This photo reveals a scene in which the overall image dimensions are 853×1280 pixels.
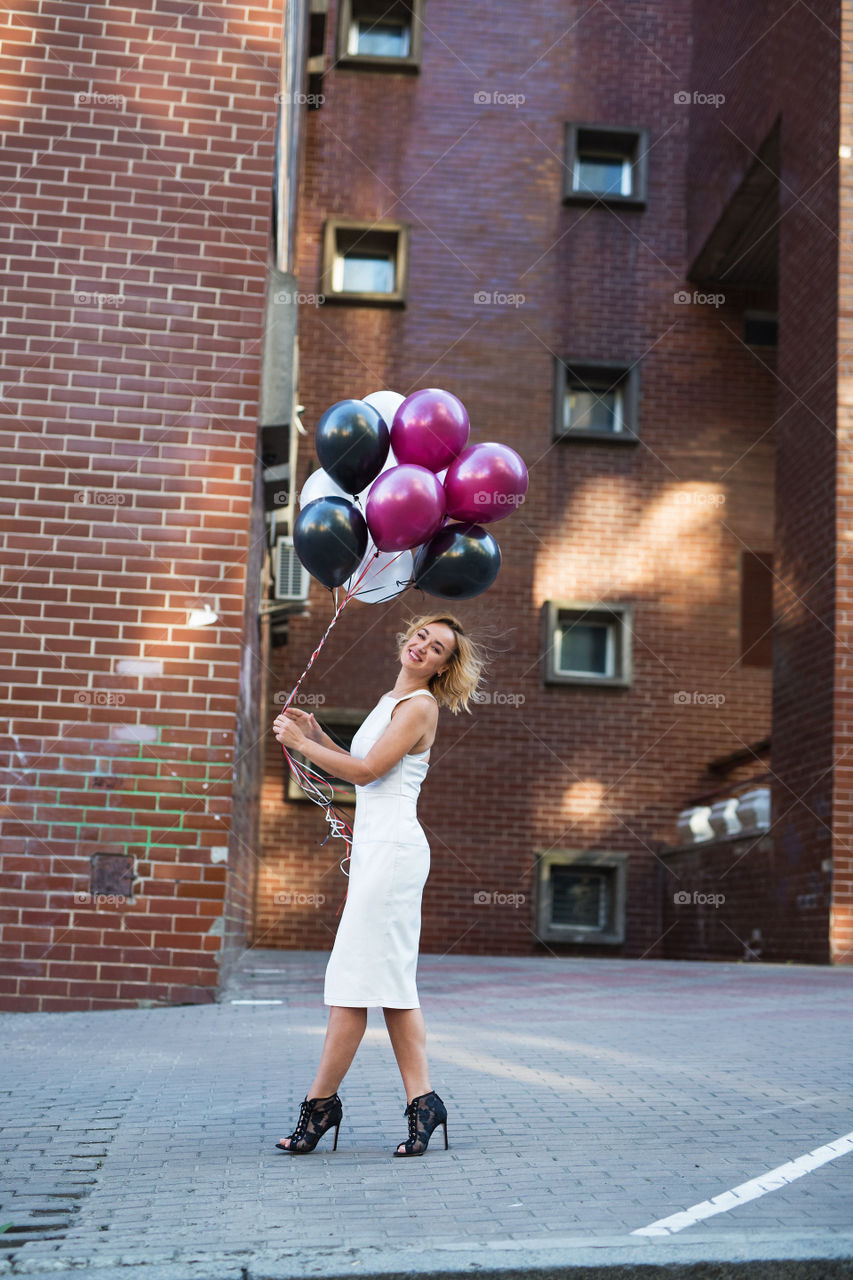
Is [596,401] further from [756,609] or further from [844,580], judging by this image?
[844,580]

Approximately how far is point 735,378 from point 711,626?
3.40 metres

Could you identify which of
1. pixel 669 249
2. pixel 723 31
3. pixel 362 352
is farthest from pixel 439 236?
pixel 723 31

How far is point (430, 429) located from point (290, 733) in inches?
58.1

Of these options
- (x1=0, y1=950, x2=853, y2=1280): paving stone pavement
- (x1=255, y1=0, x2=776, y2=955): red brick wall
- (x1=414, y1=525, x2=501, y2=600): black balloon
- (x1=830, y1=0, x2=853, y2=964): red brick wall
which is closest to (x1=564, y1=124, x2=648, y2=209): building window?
(x1=255, y1=0, x2=776, y2=955): red brick wall

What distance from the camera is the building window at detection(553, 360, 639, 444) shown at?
17.2m

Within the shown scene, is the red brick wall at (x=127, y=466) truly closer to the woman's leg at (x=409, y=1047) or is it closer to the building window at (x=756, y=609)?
the woman's leg at (x=409, y=1047)

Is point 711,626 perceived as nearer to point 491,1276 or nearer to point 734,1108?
point 734,1108

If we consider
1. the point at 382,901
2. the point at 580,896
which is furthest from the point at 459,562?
the point at 580,896

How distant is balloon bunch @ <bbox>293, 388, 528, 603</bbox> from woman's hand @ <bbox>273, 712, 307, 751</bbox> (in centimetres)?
104

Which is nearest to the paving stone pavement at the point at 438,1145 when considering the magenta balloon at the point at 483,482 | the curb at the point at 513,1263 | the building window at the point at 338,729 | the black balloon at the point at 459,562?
the curb at the point at 513,1263

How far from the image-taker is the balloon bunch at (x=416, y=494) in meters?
4.96

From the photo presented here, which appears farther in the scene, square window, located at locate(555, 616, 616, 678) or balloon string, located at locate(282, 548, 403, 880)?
square window, located at locate(555, 616, 616, 678)

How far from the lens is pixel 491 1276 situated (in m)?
2.96

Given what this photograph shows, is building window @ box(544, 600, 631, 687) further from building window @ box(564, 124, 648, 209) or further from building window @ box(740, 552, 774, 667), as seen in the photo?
building window @ box(564, 124, 648, 209)
